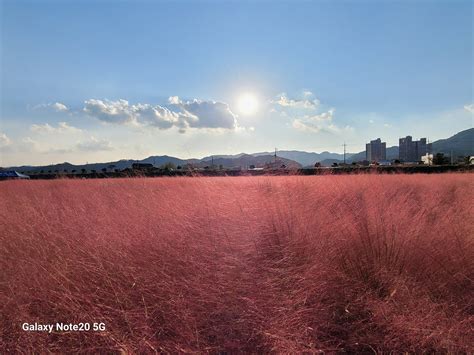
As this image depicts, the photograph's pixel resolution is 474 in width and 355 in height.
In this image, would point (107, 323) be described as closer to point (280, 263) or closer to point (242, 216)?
point (280, 263)

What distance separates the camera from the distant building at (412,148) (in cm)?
7628

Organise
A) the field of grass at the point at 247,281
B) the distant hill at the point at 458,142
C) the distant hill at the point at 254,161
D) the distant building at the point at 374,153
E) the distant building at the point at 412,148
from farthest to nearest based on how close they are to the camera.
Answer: the distant hill at the point at 458,142
the distant building at the point at 412,148
the distant building at the point at 374,153
the distant hill at the point at 254,161
the field of grass at the point at 247,281

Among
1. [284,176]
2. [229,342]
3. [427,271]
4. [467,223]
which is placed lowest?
[229,342]

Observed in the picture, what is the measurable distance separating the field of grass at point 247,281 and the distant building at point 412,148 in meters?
84.5

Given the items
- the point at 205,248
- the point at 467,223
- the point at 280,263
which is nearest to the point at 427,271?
the point at 467,223

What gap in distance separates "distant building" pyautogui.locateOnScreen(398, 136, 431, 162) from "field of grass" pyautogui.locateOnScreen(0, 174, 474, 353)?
277 ft

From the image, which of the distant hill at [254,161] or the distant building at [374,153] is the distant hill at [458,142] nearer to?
the distant building at [374,153]

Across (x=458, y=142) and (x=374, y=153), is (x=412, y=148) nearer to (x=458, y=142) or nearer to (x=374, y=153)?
(x=458, y=142)

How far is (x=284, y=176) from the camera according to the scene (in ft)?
18.8

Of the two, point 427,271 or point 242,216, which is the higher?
point 242,216

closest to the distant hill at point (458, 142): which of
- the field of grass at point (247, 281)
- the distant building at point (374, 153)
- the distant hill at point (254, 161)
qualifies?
the distant building at point (374, 153)

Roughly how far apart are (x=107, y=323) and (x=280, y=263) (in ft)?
5.42

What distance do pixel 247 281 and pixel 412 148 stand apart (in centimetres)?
9128

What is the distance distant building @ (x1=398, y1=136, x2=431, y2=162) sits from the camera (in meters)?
76.3
